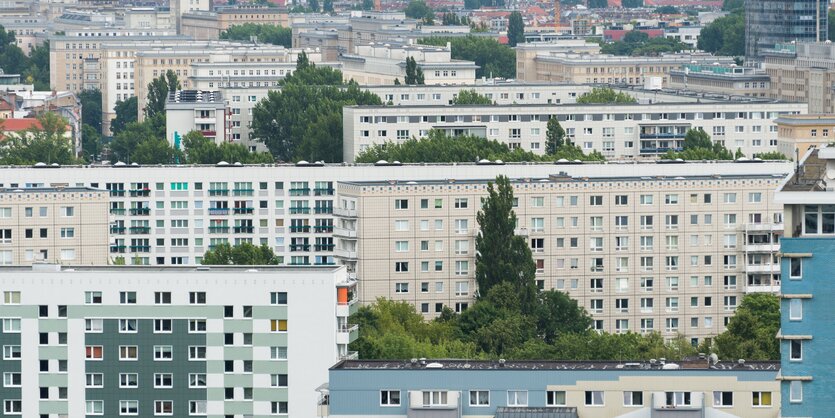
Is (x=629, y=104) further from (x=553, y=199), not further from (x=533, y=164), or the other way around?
(x=553, y=199)

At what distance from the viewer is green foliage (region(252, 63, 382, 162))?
149 m

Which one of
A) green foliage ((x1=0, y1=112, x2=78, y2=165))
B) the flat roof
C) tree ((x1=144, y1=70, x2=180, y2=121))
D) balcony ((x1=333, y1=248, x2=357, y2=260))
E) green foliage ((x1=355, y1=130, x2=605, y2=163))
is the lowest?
balcony ((x1=333, y1=248, x2=357, y2=260))

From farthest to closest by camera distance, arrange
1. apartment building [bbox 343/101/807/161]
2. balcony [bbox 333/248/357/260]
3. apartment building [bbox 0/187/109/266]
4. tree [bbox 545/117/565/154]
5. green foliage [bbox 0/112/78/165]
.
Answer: apartment building [bbox 343/101/807/161] < green foliage [bbox 0/112/78/165] < tree [bbox 545/117/565/154] < balcony [bbox 333/248/357/260] < apartment building [bbox 0/187/109/266]

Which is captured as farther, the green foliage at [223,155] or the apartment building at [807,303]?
the green foliage at [223,155]

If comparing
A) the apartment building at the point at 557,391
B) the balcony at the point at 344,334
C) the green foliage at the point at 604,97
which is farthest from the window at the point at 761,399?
the green foliage at the point at 604,97

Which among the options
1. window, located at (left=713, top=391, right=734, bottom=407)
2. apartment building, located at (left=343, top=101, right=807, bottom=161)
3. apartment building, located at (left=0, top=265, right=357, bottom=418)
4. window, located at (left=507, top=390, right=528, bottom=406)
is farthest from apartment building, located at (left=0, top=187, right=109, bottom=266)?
apartment building, located at (left=343, top=101, right=807, bottom=161)

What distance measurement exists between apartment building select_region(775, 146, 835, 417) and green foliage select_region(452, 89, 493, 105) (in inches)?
4440

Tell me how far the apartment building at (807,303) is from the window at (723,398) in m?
10.8

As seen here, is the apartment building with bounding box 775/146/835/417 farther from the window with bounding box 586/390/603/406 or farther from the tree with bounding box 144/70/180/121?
the tree with bounding box 144/70/180/121

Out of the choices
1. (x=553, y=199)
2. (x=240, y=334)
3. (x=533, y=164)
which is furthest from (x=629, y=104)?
(x=240, y=334)

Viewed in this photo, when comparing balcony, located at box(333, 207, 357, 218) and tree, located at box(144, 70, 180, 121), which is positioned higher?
tree, located at box(144, 70, 180, 121)

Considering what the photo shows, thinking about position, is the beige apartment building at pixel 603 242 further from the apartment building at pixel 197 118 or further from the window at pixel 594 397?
the apartment building at pixel 197 118

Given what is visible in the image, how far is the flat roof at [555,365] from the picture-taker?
2395 inches

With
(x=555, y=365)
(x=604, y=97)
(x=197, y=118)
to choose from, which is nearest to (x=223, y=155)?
(x=197, y=118)
